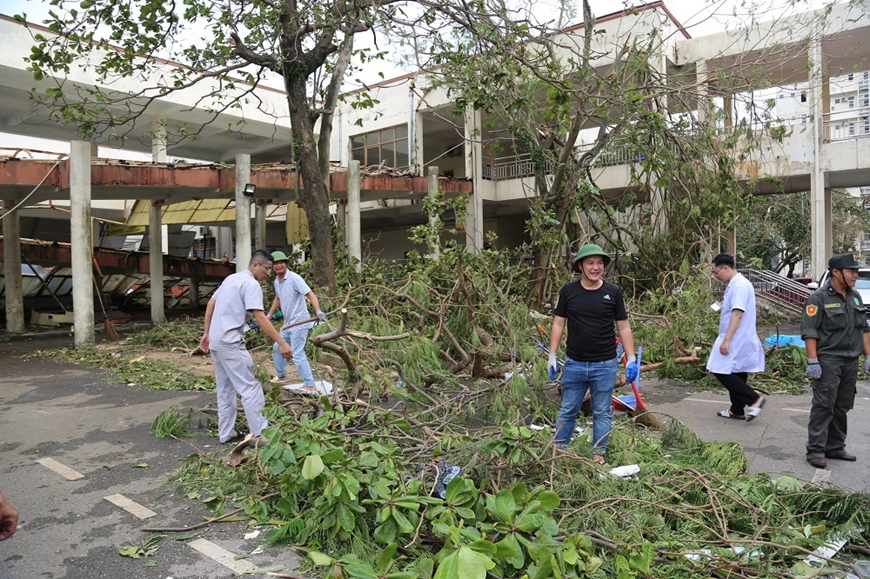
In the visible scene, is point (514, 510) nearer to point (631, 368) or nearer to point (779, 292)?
point (631, 368)

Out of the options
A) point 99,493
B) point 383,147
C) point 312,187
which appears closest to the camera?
point 99,493

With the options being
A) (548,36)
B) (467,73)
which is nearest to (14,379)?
(467,73)

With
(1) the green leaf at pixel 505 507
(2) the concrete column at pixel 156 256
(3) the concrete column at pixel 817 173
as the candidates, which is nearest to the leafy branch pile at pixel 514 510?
(1) the green leaf at pixel 505 507

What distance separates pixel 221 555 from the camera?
3.44 m

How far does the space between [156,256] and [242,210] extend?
473cm

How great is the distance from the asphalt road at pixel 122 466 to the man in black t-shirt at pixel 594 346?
1337 millimetres

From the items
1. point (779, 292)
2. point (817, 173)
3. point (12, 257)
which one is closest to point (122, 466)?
point (12, 257)

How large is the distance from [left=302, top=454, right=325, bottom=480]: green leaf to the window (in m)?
17.2

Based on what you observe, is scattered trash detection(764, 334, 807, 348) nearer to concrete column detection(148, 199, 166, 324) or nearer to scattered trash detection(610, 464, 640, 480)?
scattered trash detection(610, 464, 640, 480)

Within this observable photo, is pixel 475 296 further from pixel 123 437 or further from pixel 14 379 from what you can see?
pixel 14 379

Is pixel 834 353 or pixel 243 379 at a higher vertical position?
pixel 834 353

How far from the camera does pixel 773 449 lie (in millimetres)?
5359

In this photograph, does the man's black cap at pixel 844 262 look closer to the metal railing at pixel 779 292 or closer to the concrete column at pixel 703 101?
the concrete column at pixel 703 101

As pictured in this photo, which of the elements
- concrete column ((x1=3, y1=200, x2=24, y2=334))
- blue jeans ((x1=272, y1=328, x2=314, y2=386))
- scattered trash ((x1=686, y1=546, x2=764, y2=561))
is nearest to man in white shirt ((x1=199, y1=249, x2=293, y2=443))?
blue jeans ((x1=272, y1=328, x2=314, y2=386))
